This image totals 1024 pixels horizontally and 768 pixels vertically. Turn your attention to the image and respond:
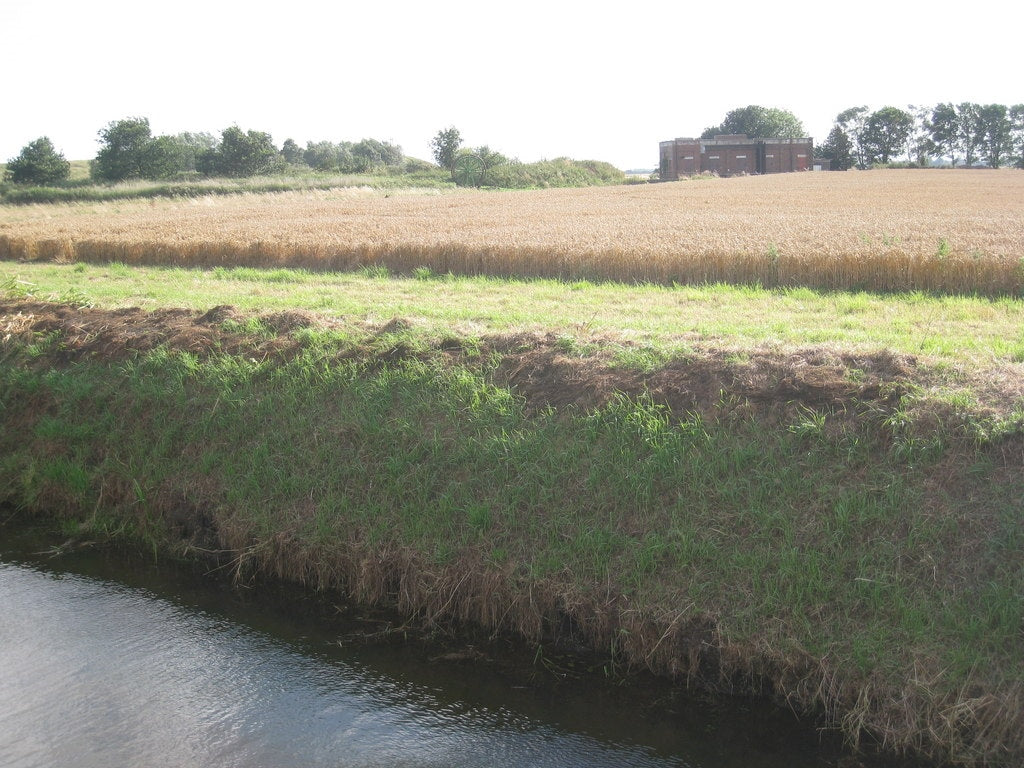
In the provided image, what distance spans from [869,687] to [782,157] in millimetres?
83647

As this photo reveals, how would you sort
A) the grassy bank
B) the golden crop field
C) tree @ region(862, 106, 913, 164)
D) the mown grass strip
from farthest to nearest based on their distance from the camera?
1. tree @ region(862, 106, 913, 164)
2. the golden crop field
3. the mown grass strip
4. the grassy bank

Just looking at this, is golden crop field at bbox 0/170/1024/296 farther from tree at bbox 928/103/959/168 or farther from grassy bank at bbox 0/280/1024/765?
tree at bbox 928/103/959/168

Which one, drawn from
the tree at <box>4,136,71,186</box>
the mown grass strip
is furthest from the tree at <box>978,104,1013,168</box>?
the mown grass strip

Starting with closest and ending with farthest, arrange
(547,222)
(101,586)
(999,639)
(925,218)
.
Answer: (999,639) < (101,586) < (925,218) < (547,222)

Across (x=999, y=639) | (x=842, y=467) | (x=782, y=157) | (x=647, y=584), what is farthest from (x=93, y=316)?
(x=782, y=157)

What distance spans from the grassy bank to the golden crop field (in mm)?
5651

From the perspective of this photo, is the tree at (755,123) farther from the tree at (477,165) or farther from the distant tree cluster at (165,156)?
the distant tree cluster at (165,156)

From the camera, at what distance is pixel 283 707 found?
17.5 ft

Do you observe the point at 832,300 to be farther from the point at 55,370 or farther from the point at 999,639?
the point at 55,370

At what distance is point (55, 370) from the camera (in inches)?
386

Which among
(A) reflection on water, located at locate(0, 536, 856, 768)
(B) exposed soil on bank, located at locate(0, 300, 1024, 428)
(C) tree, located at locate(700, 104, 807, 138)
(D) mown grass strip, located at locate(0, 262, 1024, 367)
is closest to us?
(A) reflection on water, located at locate(0, 536, 856, 768)

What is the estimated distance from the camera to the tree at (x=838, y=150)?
92438 millimetres

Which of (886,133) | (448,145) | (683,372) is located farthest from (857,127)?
(683,372)

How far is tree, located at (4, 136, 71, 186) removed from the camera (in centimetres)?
5838
